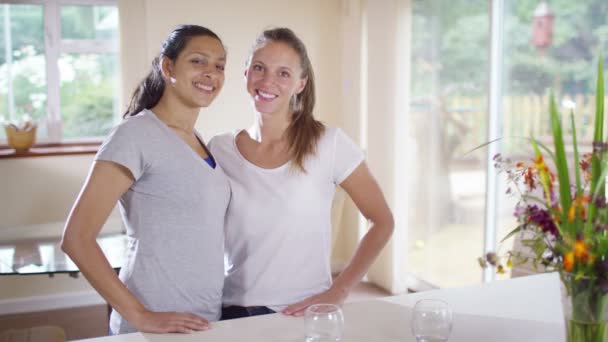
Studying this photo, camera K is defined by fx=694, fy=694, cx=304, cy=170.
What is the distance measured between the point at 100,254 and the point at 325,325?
1.78 ft

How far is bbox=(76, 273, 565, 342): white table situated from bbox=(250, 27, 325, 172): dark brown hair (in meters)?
0.44

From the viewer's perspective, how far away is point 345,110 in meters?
4.91

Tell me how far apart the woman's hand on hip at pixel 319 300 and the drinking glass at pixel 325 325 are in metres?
0.24

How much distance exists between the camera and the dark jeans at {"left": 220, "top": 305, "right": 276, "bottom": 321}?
1.81 metres

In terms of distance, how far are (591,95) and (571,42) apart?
0.29 m

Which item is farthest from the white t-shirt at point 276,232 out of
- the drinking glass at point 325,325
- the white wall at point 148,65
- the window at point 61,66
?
the window at point 61,66

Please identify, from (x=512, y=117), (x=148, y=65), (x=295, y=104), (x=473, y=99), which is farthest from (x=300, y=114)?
(x=148, y=65)

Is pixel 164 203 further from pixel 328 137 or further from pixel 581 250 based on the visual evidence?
pixel 581 250

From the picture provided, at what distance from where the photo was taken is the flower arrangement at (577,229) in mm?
1166

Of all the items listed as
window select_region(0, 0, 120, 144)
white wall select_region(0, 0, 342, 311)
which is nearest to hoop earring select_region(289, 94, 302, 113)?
white wall select_region(0, 0, 342, 311)

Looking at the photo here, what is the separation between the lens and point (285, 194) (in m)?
1.84

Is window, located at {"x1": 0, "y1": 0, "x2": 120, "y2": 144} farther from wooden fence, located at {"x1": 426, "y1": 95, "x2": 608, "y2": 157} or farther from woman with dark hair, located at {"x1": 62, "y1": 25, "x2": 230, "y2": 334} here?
woman with dark hair, located at {"x1": 62, "y1": 25, "x2": 230, "y2": 334}

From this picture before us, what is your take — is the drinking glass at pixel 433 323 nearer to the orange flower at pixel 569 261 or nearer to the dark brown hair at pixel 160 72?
the orange flower at pixel 569 261

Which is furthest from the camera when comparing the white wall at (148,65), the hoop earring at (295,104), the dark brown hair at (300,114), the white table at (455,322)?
the white wall at (148,65)
